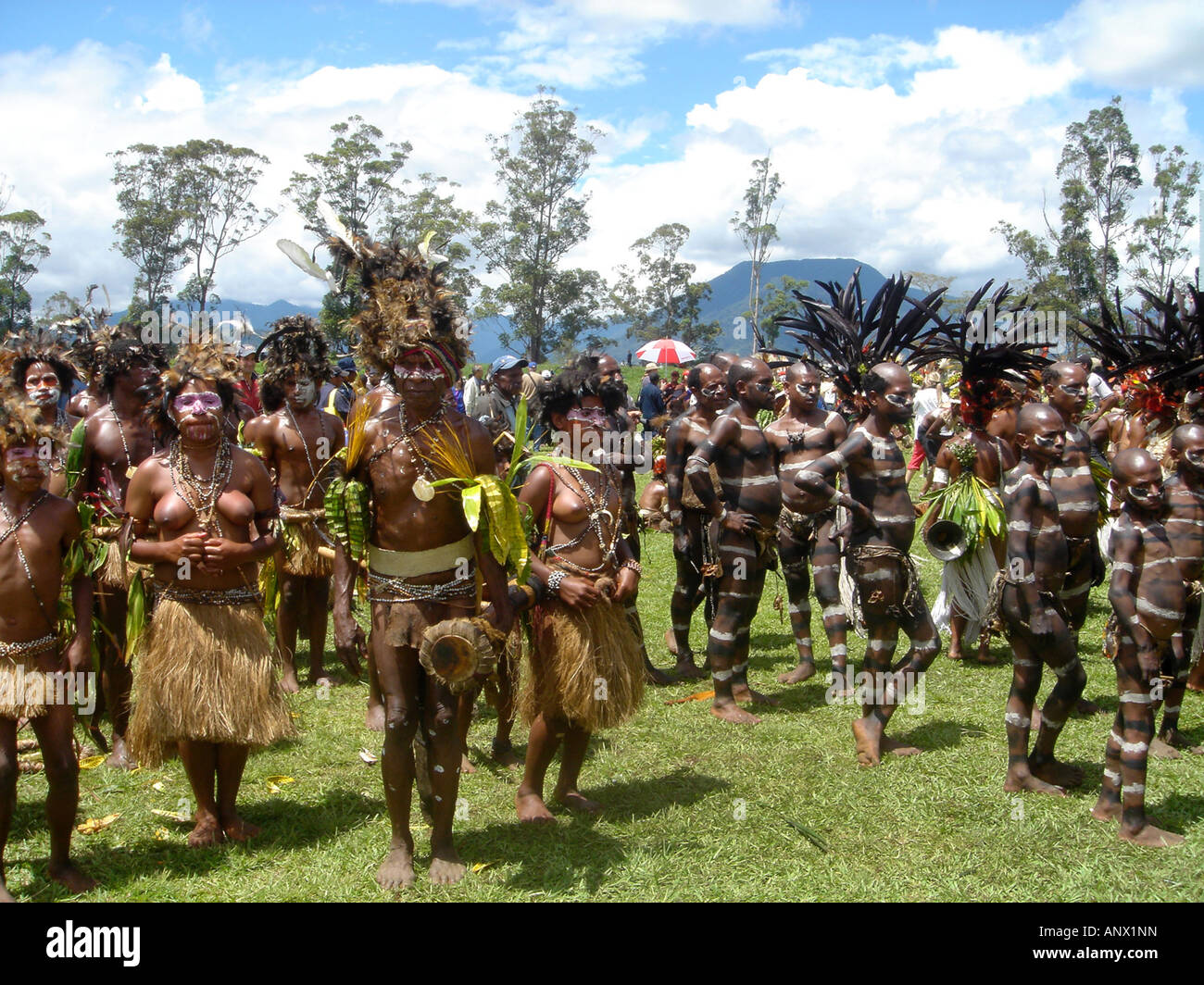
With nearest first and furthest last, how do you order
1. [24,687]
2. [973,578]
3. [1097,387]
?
1. [24,687]
2. [973,578]
3. [1097,387]

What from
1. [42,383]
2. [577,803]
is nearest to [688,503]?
[577,803]

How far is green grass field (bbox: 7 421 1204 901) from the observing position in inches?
170

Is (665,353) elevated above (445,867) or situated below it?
above

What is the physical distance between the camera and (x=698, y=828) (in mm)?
4949

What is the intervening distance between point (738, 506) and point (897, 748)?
1915mm

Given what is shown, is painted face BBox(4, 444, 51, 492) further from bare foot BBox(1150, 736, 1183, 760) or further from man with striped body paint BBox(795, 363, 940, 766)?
bare foot BBox(1150, 736, 1183, 760)

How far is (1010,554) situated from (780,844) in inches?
74.5

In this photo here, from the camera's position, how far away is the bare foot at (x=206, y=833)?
4754mm

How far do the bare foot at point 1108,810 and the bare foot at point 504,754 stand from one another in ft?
10.3

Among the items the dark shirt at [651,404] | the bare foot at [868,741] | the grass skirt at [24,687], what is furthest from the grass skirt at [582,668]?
the dark shirt at [651,404]

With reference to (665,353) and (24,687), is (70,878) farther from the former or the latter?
(665,353)

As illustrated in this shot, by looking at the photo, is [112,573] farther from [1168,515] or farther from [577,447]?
[1168,515]

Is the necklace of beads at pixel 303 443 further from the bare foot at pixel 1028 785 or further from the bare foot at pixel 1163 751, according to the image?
the bare foot at pixel 1163 751

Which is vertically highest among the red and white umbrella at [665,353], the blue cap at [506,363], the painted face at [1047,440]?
the red and white umbrella at [665,353]
